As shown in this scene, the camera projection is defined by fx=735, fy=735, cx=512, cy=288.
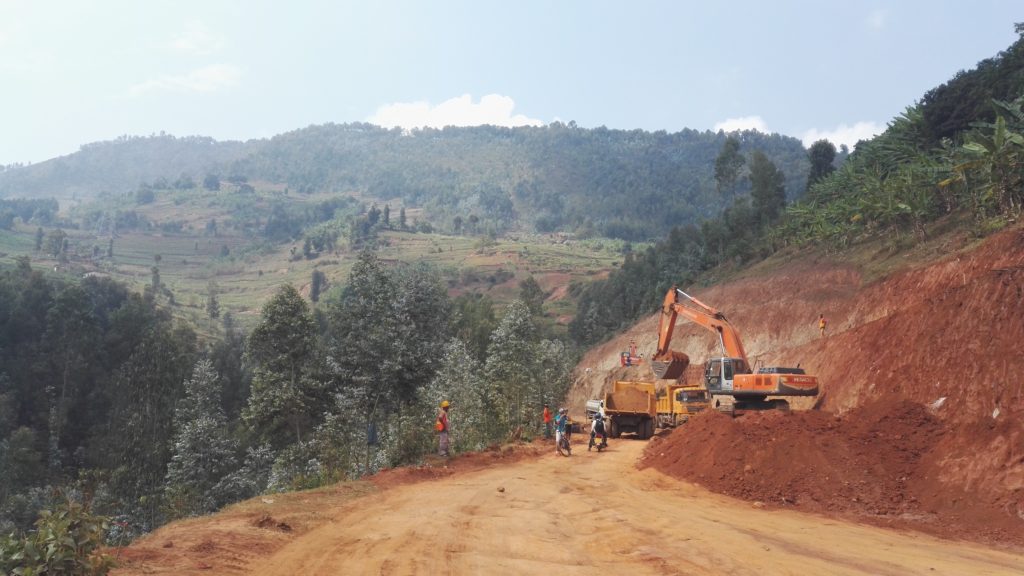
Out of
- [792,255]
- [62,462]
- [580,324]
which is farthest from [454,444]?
[580,324]

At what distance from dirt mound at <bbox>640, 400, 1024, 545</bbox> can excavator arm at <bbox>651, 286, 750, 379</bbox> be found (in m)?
6.29

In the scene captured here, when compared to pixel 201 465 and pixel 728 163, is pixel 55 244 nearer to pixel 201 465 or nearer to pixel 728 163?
pixel 728 163

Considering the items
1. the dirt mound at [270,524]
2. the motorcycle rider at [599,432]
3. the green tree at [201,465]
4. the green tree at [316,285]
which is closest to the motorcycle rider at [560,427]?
the motorcycle rider at [599,432]

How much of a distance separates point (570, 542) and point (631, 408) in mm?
17916

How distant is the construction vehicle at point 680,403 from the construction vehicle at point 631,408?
83cm

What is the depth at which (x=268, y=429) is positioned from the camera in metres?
35.8

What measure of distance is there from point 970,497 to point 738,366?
11417mm

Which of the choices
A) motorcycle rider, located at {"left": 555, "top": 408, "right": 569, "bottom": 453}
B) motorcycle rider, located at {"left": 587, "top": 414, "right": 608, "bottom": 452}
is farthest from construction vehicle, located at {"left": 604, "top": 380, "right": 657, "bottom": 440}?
motorcycle rider, located at {"left": 555, "top": 408, "right": 569, "bottom": 453}

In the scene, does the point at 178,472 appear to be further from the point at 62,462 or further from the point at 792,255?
the point at 792,255

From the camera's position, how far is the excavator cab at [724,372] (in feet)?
81.1

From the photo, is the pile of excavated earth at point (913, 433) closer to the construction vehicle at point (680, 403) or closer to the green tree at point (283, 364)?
the construction vehicle at point (680, 403)

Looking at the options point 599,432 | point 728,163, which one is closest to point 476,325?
point 599,432

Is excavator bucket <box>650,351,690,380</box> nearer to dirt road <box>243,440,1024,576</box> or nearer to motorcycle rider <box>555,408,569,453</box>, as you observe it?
motorcycle rider <box>555,408,569,453</box>

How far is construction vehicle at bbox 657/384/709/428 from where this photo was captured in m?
29.3
